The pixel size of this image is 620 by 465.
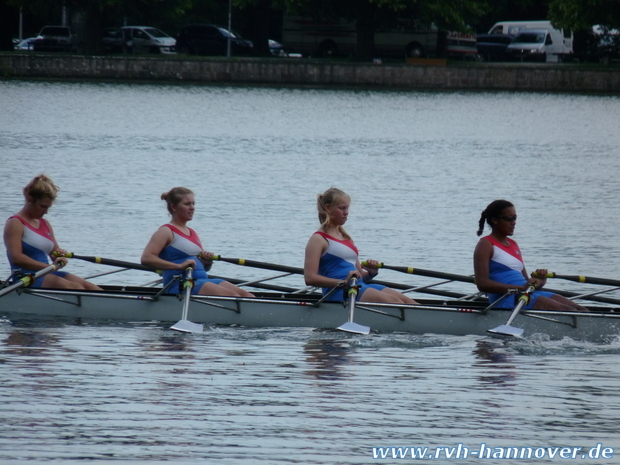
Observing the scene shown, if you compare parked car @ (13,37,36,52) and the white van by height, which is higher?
the white van

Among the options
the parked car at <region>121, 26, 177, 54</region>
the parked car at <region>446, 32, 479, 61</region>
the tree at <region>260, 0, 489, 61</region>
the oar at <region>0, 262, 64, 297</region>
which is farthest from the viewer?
the parked car at <region>446, 32, 479, 61</region>

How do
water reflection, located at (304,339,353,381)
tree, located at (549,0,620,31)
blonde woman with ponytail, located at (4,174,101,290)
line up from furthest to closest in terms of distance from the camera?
tree, located at (549,0,620,31)
blonde woman with ponytail, located at (4,174,101,290)
water reflection, located at (304,339,353,381)

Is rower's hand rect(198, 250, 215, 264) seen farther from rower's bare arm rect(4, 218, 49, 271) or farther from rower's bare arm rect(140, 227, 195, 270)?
rower's bare arm rect(4, 218, 49, 271)

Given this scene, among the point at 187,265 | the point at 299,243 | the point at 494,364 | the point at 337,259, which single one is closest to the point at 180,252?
the point at 187,265

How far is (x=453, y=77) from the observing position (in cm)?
4922

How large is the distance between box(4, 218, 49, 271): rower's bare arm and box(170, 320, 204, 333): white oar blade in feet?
4.91

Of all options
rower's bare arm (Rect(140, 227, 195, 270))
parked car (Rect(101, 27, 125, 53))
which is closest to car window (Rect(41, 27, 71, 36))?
parked car (Rect(101, 27, 125, 53))

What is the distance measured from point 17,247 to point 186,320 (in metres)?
1.84

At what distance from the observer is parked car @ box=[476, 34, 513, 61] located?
58.8 metres

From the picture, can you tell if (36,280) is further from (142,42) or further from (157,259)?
(142,42)

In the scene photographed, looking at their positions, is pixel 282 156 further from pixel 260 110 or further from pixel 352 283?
pixel 352 283

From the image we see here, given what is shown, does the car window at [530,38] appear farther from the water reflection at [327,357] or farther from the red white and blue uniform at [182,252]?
the water reflection at [327,357]

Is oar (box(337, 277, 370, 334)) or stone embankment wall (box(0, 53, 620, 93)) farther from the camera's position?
stone embankment wall (box(0, 53, 620, 93))

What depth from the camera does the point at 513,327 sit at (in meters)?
10.6
